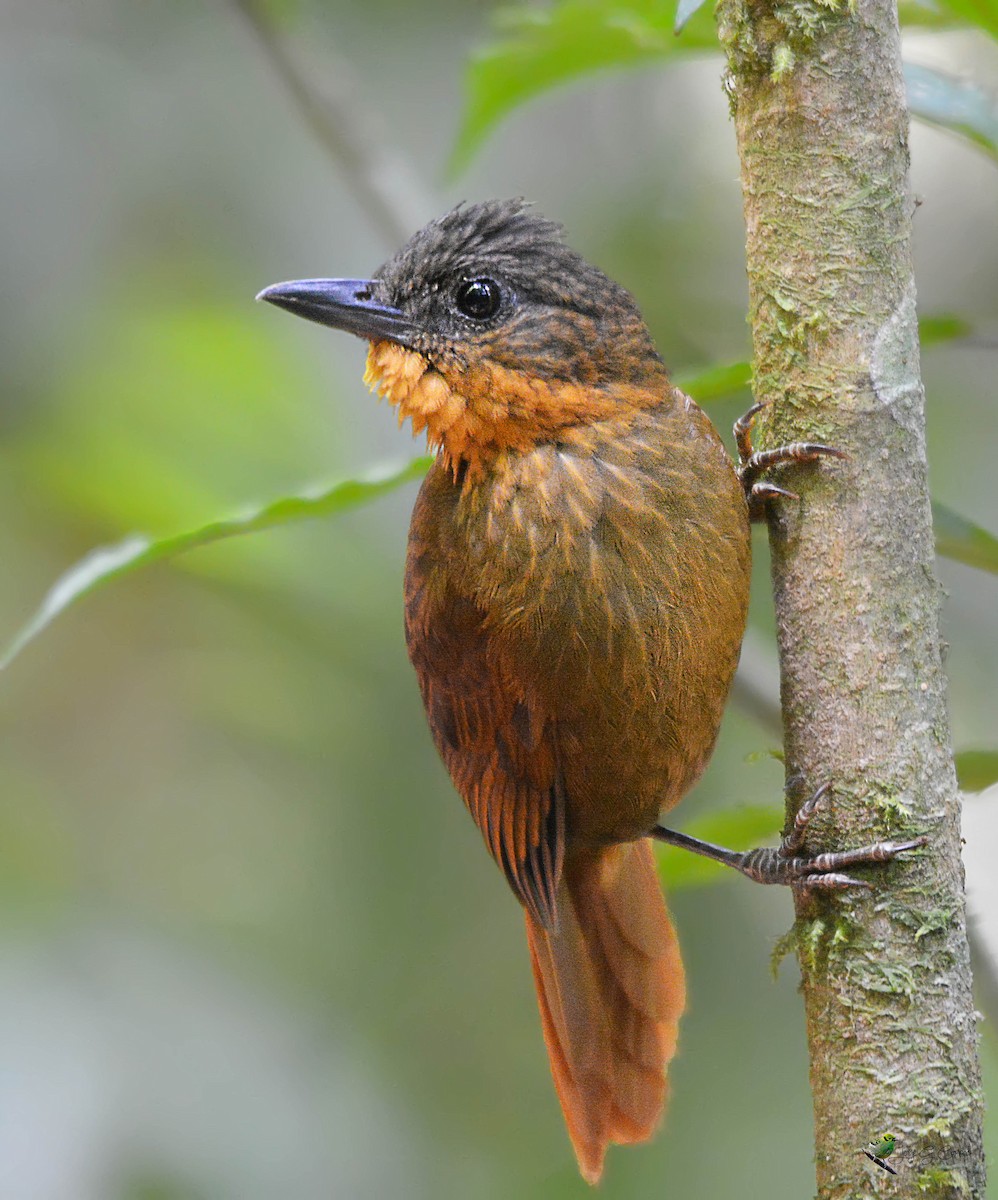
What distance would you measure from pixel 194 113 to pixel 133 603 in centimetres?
236

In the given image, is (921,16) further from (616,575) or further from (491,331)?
(616,575)

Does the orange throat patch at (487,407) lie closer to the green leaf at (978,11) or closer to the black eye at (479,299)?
the black eye at (479,299)

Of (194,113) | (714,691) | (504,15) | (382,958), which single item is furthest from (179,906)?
(194,113)

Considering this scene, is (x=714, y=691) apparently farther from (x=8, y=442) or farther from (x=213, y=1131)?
(x=8, y=442)

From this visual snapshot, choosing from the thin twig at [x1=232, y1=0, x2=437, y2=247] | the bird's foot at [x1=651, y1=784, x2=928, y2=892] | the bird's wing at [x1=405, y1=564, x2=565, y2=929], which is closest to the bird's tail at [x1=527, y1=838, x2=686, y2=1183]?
the bird's wing at [x1=405, y1=564, x2=565, y2=929]

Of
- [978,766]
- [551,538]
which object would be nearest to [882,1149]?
[978,766]

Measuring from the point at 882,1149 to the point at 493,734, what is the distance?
1.07m

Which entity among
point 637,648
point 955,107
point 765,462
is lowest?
point 637,648

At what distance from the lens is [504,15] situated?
9.11 ft

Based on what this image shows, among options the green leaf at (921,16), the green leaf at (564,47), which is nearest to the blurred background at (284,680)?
the green leaf at (564,47)

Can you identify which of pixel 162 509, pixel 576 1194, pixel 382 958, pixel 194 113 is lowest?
pixel 576 1194

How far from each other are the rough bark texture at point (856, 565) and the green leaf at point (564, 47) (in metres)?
0.41

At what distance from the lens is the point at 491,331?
8.87 ft

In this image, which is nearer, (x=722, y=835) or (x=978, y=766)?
(x=978, y=766)
